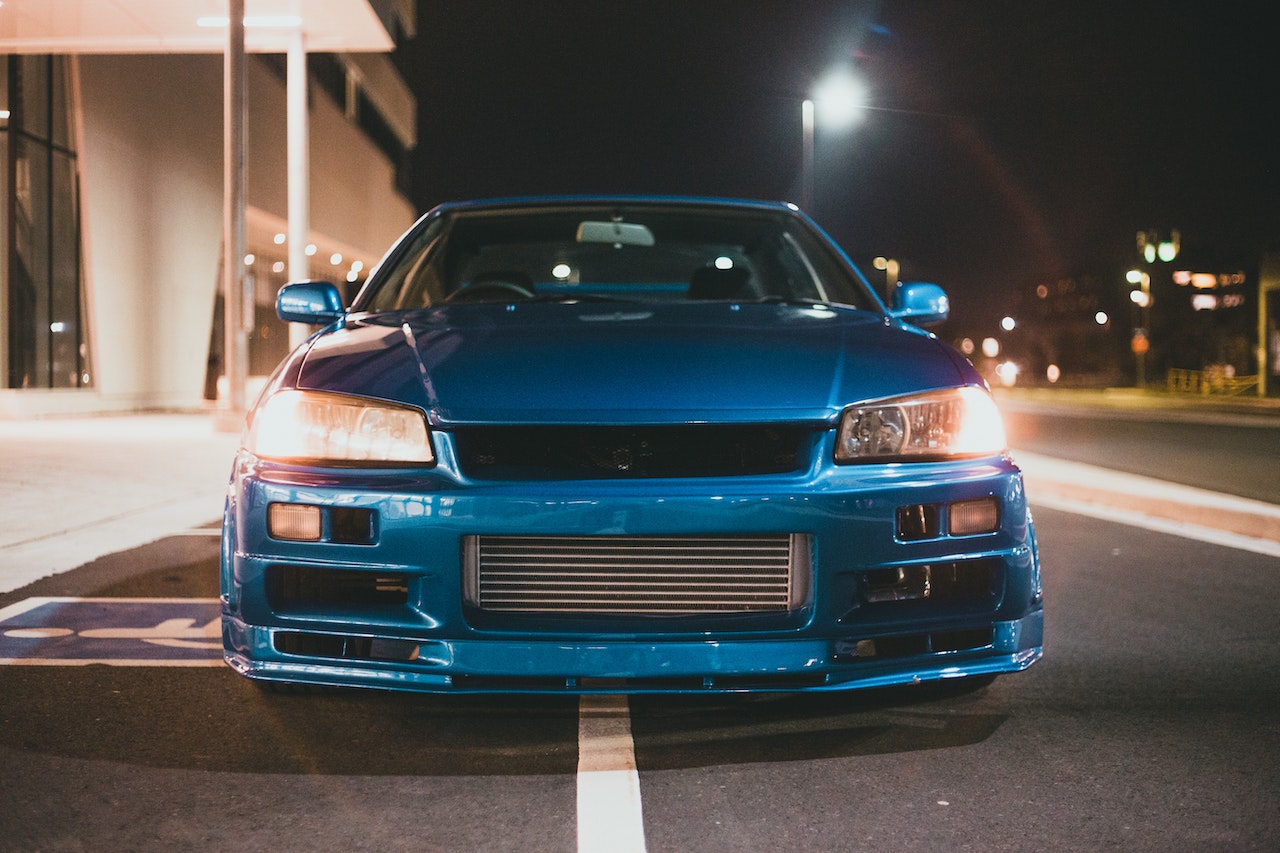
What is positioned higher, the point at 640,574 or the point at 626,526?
the point at 626,526

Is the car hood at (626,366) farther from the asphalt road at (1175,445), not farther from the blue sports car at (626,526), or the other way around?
the asphalt road at (1175,445)

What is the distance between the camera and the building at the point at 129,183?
2039 centimetres

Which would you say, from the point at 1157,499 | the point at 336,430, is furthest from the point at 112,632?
the point at 1157,499

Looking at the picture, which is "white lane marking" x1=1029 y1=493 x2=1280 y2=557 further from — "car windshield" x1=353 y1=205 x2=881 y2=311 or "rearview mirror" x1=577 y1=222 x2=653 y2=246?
"rearview mirror" x1=577 y1=222 x2=653 y2=246

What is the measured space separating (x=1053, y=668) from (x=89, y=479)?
7983mm

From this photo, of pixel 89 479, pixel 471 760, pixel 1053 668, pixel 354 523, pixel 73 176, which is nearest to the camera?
pixel 354 523

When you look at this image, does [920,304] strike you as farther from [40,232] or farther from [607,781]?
[40,232]

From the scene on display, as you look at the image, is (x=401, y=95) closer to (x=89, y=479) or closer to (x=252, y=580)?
(x=89, y=479)

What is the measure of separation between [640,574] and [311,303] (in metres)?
1.86

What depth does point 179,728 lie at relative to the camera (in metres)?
3.39

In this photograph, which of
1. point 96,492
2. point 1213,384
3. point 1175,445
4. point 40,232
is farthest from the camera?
point 1213,384

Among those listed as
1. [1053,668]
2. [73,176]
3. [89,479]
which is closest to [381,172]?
[73,176]

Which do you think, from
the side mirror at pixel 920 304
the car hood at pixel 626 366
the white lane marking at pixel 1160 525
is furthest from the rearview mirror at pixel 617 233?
the white lane marking at pixel 1160 525

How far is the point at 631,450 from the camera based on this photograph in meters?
2.89
